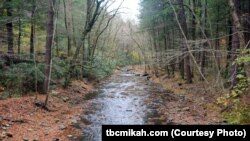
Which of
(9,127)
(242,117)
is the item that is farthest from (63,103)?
(242,117)

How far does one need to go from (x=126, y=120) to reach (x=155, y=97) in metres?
7.64

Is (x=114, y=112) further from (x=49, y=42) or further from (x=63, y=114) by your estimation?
(x=49, y=42)

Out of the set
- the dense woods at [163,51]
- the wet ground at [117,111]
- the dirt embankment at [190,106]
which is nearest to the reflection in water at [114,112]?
the wet ground at [117,111]

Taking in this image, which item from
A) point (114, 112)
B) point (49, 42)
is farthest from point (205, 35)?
point (49, 42)

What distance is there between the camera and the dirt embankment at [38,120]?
11.2m

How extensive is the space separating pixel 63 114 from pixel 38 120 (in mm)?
2095

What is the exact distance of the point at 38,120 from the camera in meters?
13.4

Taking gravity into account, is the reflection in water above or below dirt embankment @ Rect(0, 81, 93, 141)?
below

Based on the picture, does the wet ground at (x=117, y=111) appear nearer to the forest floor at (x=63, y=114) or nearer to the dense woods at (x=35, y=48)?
the forest floor at (x=63, y=114)

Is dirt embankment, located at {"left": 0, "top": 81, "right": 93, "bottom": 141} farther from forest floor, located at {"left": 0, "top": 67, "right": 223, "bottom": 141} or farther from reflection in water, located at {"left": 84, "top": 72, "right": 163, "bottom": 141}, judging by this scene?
reflection in water, located at {"left": 84, "top": 72, "right": 163, "bottom": 141}

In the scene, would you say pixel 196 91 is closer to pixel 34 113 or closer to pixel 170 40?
pixel 34 113

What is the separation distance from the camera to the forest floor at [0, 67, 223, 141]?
37.8 ft

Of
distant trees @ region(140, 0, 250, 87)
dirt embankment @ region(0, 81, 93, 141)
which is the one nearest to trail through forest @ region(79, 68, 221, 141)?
dirt embankment @ region(0, 81, 93, 141)

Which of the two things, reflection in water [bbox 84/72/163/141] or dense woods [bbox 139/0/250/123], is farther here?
dense woods [bbox 139/0/250/123]
